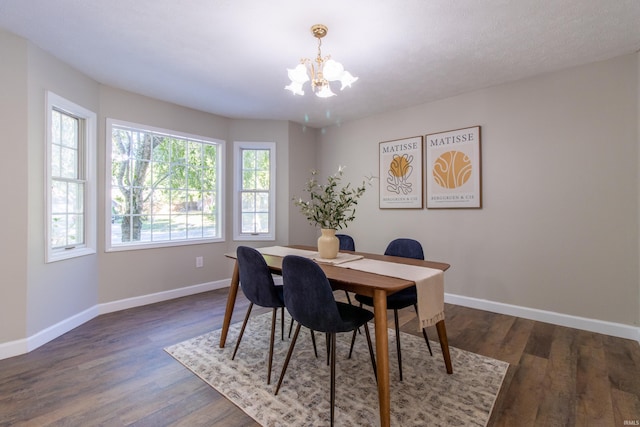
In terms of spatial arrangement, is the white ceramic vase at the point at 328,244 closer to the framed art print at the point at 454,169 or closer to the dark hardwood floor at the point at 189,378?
the dark hardwood floor at the point at 189,378

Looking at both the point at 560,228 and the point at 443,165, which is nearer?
the point at 560,228

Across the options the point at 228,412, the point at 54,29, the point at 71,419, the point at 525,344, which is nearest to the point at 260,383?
the point at 228,412

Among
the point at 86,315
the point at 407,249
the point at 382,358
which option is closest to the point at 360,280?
the point at 382,358

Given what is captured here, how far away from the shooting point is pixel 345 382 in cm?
203

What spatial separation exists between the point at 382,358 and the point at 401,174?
9.59ft

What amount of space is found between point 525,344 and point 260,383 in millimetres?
2184

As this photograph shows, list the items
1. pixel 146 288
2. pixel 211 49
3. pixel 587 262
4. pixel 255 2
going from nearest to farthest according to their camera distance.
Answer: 1. pixel 255 2
2. pixel 211 49
3. pixel 587 262
4. pixel 146 288

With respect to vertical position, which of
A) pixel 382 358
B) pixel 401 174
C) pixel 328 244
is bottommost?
pixel 382 358

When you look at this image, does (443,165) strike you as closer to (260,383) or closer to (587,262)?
(587,262)

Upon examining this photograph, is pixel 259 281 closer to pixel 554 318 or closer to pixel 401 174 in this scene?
pixel 401 174

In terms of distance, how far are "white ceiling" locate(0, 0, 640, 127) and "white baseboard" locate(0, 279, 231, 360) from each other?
238 centimetres

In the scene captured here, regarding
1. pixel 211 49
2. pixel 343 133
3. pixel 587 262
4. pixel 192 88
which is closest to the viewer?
pixel 211 49

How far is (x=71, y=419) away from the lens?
167 centimetres

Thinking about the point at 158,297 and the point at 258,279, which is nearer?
the point at 258,279
